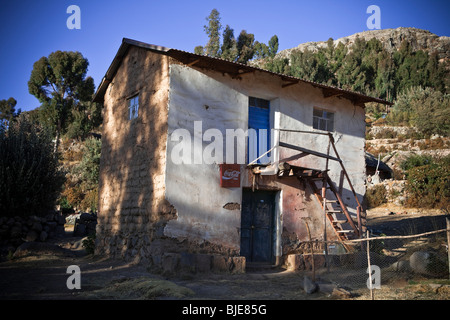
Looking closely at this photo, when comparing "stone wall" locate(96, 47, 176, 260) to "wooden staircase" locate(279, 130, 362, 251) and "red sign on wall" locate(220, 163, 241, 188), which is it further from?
"wooden staircase" locate(279, 130, 362, 251)

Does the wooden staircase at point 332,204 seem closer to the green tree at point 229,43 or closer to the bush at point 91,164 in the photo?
the bush at point 91,164

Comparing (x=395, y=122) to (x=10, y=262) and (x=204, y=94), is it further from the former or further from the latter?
(x=10, y=262)

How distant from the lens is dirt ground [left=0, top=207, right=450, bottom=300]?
22.1ft

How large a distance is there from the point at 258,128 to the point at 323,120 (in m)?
2.57

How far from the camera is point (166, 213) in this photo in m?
9.21

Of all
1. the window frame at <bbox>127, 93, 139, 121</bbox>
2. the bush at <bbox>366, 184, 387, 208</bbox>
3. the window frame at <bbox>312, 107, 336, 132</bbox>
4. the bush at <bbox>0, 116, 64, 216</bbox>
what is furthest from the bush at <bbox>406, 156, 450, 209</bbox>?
the bush at <bbox>0, 116, 64, 216</bbox>

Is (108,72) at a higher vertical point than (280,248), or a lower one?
higher

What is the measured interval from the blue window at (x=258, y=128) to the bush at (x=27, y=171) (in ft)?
25.6

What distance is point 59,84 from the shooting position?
28.0m

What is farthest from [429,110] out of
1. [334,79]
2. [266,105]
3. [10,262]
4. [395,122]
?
[10,262]

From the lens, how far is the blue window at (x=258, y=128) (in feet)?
36.3

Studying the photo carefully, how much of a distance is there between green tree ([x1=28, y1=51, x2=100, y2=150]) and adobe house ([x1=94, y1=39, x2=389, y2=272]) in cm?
1705

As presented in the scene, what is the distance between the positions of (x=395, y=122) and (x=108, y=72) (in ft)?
102

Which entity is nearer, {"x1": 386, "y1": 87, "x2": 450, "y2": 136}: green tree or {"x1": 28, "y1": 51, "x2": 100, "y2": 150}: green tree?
{"x1": 28, "y1": 51, "x2": 100, "y2": 150}: green tree
